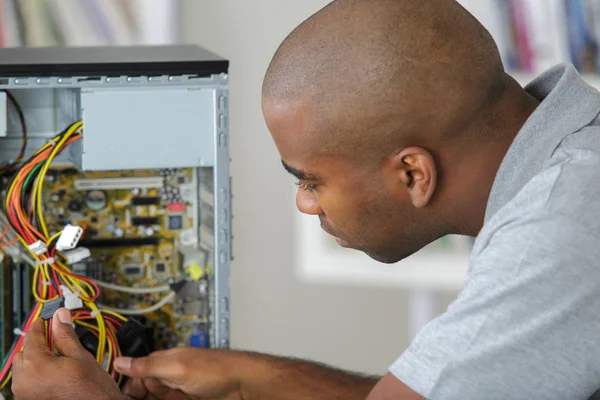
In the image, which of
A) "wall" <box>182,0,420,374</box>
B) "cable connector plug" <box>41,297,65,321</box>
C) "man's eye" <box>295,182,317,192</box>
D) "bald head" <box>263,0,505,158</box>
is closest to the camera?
"bald head" <box>263,0,505,158</box>

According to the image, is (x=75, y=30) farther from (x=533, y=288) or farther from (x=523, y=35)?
(x=533, y=288)

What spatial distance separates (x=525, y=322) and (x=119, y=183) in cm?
87

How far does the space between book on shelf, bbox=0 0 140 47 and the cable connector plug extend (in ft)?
3.93

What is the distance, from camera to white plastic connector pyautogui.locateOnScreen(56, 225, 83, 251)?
4.76ft

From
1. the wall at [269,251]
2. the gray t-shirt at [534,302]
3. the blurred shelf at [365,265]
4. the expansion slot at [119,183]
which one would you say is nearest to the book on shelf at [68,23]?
the wall at [269,251]

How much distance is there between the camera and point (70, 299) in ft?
4.79

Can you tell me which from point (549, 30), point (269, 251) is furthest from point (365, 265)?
point (549, 30)

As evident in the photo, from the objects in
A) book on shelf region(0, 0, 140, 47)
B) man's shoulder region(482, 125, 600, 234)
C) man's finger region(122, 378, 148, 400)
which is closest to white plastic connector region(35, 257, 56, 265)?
man's finger region(122, 378, 148, 400)

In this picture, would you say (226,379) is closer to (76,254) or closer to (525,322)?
(76,254)

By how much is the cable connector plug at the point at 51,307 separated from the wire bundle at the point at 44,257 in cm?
2

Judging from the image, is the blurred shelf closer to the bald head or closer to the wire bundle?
the wire bundle

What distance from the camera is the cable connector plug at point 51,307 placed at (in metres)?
1.38

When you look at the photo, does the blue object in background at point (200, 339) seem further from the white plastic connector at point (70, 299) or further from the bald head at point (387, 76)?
the bald head at point (387, 76)

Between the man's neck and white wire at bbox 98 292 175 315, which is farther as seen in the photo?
white wire at bbox 98 292 175 315
